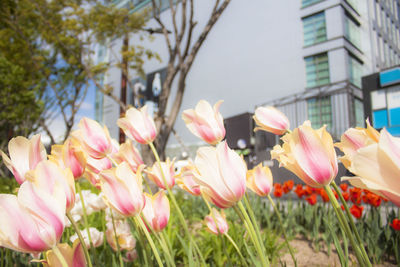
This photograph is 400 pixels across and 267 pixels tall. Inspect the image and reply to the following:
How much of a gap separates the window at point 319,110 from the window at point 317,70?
98 centimetres

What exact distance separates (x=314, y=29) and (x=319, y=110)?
4295mm

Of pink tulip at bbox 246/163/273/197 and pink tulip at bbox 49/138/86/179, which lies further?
pink tulip at bbox 246/163/273/197

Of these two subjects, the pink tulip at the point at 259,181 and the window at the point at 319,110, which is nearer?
the pink tulip at the point at 259,181

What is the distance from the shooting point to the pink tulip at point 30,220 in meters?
0.50

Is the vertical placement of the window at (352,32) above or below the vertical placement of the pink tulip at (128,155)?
above

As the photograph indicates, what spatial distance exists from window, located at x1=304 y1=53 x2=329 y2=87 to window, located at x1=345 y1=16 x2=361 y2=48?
159 cm

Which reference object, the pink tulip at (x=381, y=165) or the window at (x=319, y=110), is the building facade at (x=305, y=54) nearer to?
the window at (x=319, y=110)

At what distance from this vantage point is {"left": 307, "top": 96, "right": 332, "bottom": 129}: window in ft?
40.4

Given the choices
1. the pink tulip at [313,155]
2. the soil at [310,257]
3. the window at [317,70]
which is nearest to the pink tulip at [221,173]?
the pink tulip at [313,155]

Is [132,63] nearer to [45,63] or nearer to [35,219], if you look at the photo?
[45,63]

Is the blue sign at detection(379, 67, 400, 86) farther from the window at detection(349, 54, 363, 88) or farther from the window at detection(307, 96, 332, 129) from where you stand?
the window at detection(349, 54, 363, 88)

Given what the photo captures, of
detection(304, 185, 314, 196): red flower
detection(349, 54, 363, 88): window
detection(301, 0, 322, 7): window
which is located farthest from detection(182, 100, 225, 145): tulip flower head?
detection(301, 0, 322, 7): window

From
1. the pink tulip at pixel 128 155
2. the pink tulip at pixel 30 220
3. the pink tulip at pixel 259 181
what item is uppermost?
the pink tulip at pixel 128 155

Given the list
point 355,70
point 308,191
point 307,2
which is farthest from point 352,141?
point 307,2
